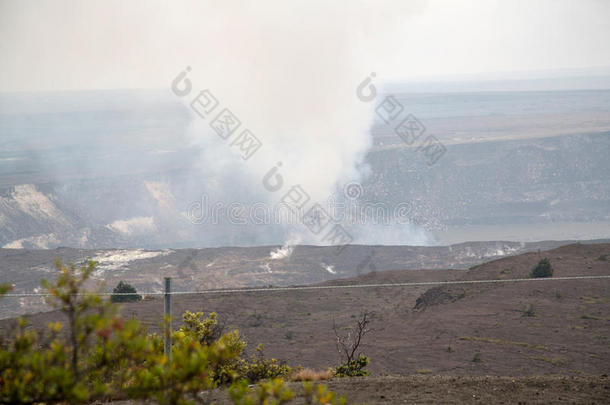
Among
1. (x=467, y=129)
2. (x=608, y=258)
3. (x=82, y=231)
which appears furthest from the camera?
(x=467, y=129)

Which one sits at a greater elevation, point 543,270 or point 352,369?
point 543,270

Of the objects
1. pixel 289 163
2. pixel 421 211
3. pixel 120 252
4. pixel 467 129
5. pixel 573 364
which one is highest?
pixel 467 129

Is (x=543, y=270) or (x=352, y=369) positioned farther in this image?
(x=543, y=270)

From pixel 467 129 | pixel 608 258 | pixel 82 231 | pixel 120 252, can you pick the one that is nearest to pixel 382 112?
pixel 467 129

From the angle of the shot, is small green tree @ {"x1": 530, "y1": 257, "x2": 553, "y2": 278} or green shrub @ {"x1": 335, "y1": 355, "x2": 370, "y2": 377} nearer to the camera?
green shrub @ {"x1": 335, "y1": 355, "x2": 370, "y2": 377}

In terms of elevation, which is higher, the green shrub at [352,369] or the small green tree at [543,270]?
the small green tree at [543,270]

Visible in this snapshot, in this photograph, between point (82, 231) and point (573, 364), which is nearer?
point (573, 364)

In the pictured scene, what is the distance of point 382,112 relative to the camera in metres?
184

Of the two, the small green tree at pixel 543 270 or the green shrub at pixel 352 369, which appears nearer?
the green shrub at pixel 352 369

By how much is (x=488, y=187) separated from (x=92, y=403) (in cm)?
11247

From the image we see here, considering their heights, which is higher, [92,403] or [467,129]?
[467,129]

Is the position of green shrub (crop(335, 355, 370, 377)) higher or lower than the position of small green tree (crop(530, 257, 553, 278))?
lower

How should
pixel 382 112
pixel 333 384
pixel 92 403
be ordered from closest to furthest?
pixel 92 403, pixel 333 384, pixel 382 112

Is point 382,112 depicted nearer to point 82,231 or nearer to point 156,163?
point 156,163
